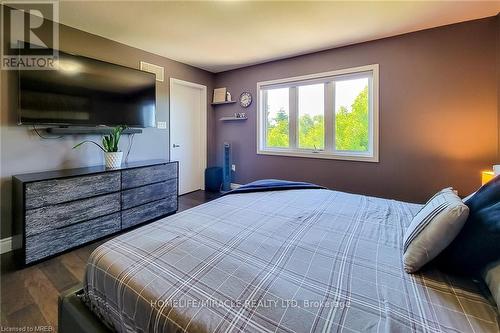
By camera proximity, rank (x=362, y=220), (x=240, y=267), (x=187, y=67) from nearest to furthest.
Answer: (x=240, y=267) → (x=362, y=220) → (x=187, y=67)

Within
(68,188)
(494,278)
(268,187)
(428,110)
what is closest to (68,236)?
(68,188)

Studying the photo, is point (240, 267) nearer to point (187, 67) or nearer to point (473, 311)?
point (473, 311)

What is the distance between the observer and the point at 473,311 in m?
0.73

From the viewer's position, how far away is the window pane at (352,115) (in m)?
3.24

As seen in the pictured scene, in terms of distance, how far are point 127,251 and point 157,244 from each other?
13 centimetres

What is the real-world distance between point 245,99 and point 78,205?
9.81ft

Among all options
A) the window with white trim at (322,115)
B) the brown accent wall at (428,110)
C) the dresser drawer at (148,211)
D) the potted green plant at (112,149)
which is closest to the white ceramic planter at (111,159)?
the potted green plant at (112,149)

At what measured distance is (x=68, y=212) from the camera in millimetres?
2225

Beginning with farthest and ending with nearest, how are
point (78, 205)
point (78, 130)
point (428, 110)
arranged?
point (428, 110), point (78, 130), point (78, 205)

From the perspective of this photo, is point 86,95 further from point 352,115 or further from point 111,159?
point 352,115

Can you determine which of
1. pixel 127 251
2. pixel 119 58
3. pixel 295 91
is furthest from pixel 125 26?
pixel 127 251

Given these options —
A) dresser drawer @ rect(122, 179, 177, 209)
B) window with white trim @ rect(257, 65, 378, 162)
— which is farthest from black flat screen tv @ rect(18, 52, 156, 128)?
window with white trim @ rect(257, 65, 378, 162)

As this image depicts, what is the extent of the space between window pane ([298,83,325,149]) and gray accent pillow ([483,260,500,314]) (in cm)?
287

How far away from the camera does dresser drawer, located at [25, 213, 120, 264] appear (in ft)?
6.66
